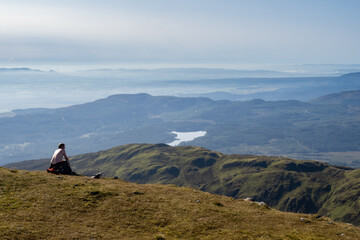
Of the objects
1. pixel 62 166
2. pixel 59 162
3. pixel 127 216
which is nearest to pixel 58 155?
pixel 59 162

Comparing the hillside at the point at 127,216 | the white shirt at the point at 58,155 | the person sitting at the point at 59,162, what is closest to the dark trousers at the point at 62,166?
the person sitting at the point at 59,162

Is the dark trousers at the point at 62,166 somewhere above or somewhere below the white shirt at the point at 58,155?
below

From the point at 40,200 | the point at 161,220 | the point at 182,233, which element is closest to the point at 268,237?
the point at 182,233

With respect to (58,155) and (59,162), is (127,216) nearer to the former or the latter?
(58,155)

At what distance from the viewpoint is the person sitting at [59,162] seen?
41.2 meters

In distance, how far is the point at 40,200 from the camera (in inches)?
1298

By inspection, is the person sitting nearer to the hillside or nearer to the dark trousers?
the dark trousers

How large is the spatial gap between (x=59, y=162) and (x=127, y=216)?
16609 mm

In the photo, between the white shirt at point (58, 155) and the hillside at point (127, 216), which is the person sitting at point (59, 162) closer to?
the white shirt at point (58, 155)

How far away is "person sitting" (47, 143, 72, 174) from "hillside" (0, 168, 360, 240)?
261 cm

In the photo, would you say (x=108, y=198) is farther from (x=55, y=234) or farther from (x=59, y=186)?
(x=55, y=234)

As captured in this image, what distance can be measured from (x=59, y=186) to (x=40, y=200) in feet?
14.4

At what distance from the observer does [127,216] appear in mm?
31312

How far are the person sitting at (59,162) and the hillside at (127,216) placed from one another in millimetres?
2611
